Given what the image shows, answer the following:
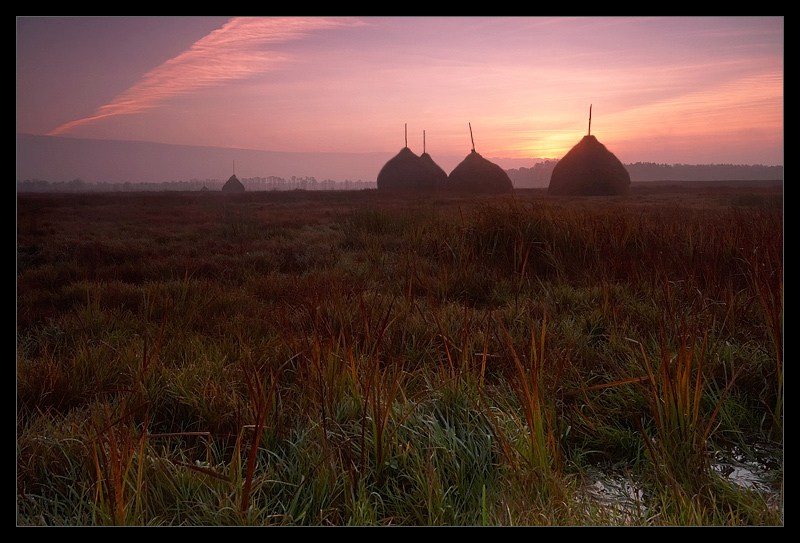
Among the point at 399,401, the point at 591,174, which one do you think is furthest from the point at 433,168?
the point at 399,401

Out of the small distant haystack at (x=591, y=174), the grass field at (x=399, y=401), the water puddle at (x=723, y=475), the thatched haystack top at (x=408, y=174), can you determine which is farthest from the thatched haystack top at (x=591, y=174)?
the water puddle at (x=723, y=475)

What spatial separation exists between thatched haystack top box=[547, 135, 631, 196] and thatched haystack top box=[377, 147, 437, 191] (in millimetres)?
5985

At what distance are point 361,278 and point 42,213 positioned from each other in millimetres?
2224

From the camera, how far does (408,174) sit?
828 inches

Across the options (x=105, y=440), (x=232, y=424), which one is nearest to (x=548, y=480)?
(x=232, y=424)

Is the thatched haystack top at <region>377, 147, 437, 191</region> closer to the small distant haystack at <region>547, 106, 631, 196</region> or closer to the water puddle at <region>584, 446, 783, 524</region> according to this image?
the small distant haystack at <region>547, 106, 631, 196</region>

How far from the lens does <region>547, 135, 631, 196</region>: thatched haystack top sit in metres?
16.1

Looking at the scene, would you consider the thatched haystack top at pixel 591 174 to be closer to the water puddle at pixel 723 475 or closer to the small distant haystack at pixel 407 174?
the small distant haystack at pixel 407 174

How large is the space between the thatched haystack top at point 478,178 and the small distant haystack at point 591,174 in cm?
297

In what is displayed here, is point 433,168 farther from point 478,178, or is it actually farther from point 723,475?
point 723,475

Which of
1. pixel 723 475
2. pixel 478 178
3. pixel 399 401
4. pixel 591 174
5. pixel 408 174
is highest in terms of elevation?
pixel 408 174

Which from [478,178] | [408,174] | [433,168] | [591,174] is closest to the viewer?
[591,174]

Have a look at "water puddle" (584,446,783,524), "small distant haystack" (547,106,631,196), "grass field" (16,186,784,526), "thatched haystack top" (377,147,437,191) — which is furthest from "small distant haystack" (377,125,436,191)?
"water puddle" (584,446,783,524)
